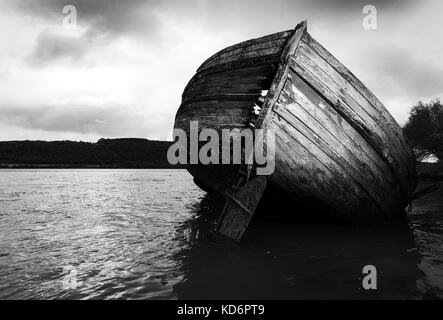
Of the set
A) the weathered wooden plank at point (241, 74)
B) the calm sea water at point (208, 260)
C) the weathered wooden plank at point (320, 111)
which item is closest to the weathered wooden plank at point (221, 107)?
the weathered wooden plank at point (241, 74)

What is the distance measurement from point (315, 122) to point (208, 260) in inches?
103

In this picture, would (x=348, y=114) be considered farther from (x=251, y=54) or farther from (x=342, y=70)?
(x=251, y=54)

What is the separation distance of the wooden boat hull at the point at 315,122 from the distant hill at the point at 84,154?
58.6 meters

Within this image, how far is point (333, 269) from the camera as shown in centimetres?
383

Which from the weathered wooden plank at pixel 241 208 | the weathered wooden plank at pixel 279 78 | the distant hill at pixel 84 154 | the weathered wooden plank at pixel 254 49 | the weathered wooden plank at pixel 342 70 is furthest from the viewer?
the distant hill at pixel 84 154

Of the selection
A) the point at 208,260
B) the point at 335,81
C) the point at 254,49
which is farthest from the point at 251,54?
the point at 208,260

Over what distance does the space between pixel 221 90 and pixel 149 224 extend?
336 centimetres

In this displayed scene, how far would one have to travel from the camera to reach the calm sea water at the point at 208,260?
319 cm

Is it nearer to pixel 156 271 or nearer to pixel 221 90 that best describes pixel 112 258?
pixel 156 271

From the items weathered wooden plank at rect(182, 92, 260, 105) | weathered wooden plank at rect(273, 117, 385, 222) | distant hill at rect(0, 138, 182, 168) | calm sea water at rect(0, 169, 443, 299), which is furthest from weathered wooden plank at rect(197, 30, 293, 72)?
distant hill at rect(0, 138, 182, 168)

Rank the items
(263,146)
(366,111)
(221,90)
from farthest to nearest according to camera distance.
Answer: (221,90)
(366,111)
(263,146)

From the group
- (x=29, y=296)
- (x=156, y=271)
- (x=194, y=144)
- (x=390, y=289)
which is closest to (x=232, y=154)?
(x=194, y=144)

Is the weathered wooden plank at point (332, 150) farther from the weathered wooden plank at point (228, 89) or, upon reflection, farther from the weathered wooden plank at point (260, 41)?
the weathered wooden plank at point (260, 41)

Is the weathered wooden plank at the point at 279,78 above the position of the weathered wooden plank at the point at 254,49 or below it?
below
